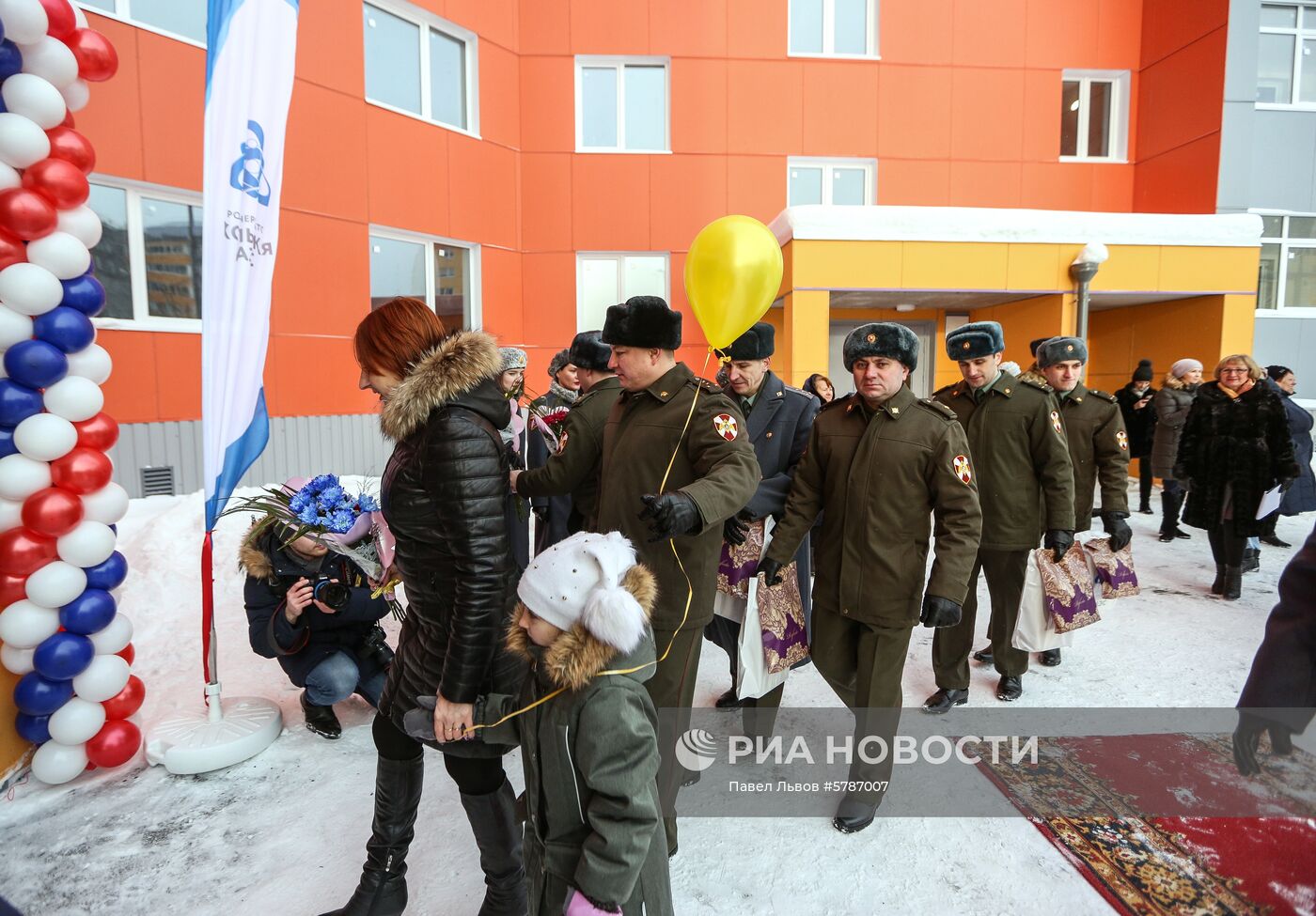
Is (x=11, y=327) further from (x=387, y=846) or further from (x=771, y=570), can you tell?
(x=771, y=570)

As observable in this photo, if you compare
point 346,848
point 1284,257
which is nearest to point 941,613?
point 346,848

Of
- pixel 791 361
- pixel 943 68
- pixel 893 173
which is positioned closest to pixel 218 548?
pixel 791 361

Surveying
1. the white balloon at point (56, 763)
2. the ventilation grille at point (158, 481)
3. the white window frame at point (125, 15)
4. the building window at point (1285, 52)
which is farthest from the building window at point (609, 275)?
the building window at point (1285, 52)

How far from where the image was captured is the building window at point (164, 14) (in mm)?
6371

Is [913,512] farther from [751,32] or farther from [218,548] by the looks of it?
[751,32]

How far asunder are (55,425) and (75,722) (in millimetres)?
1286

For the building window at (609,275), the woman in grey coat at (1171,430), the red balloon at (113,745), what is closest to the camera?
the red balloon at (113,745)

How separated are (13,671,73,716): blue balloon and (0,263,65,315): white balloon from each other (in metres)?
1.54

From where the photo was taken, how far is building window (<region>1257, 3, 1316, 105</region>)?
1117 cm

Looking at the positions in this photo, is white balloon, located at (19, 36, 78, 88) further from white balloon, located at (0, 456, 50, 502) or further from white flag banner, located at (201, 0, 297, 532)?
white balloon, located at (0, 456, 50, 502)

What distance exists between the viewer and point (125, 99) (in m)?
6.40

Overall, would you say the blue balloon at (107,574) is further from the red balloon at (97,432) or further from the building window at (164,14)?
the building window at (164,14)

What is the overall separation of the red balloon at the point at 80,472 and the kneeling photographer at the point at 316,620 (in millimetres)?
692

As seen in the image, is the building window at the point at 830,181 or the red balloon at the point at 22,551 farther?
the building window at the point at 830,181
